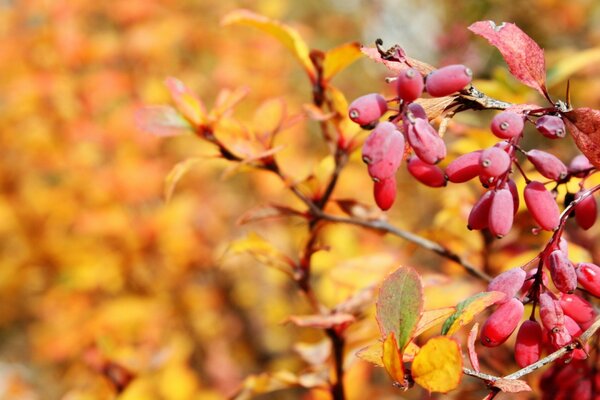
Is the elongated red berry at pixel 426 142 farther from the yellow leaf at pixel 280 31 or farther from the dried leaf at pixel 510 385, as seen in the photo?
the yellow leaf at pixel 280 31

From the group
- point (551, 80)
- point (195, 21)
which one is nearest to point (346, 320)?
point (551, 80)

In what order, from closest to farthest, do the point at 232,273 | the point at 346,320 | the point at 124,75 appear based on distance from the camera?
the point at 346,320 < the point at 124,75 < the point at 232,273

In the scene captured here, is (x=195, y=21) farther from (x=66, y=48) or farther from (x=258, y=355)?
(x=258, y=355)

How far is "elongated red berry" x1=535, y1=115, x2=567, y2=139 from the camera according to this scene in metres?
0.42

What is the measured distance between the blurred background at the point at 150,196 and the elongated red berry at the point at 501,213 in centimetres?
108

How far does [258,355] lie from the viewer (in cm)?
233

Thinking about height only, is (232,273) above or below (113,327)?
below

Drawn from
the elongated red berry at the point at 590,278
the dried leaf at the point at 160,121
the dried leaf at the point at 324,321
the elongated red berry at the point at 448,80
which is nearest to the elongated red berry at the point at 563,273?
the elongated red berry at the point at 590,278

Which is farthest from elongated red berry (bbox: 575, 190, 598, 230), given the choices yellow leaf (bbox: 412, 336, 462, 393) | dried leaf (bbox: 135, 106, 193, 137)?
dried leaf (bbox: 135, 106, 193, 137)

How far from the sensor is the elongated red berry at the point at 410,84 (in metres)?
0.41

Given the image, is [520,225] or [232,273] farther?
[232,273]

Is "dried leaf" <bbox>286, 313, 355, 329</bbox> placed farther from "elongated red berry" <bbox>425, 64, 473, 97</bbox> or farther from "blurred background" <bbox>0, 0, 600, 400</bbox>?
"blurred background" <bbox>0, 0, 600, 400</bbox>

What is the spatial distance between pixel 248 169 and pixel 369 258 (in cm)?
22

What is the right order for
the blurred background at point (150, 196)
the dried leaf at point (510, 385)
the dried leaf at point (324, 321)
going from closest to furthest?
the dried leaf at point (510, 385), the dried leaf at point (324, 321), the blurred background at point (150, 196)
